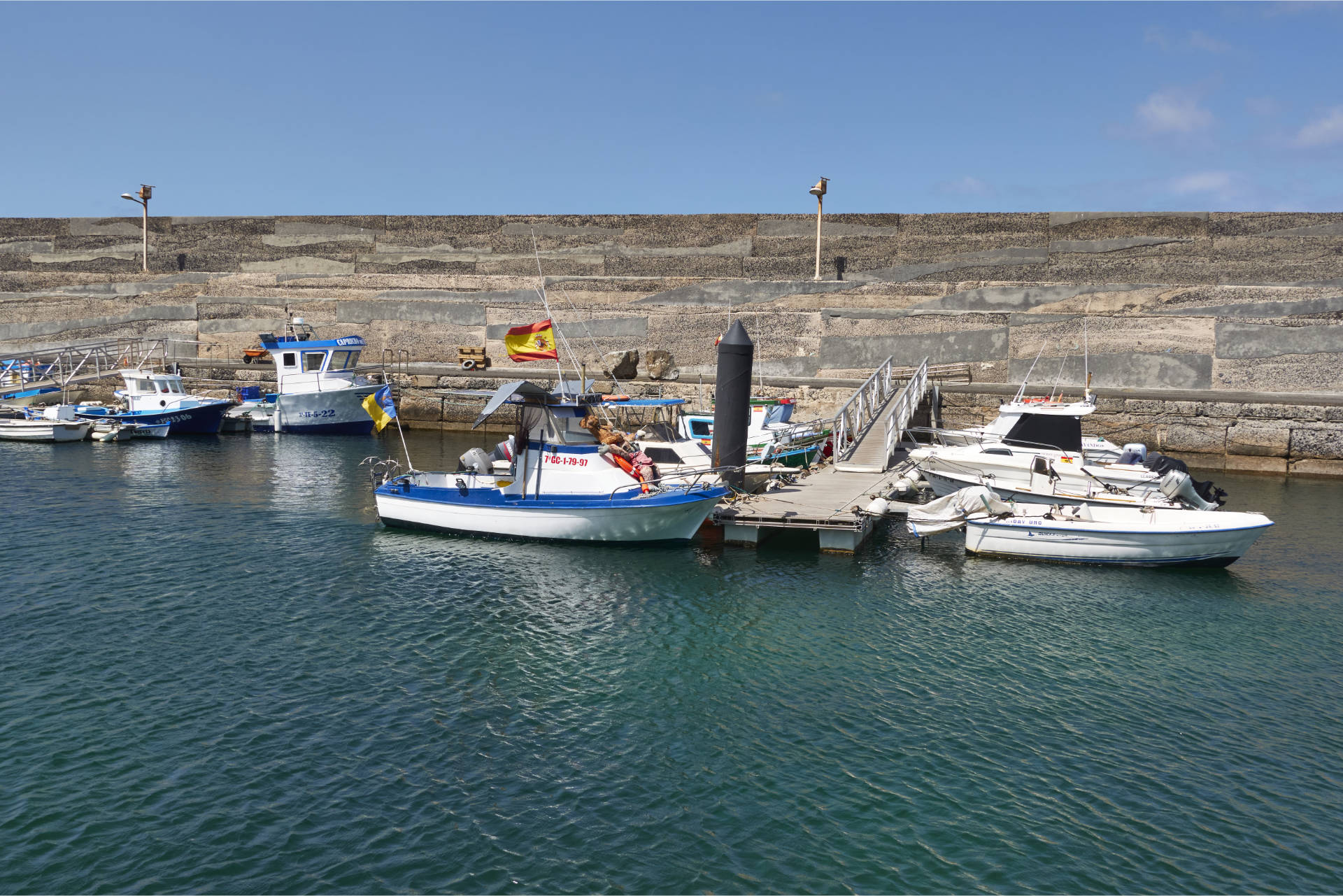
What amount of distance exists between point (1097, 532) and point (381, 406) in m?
11.7

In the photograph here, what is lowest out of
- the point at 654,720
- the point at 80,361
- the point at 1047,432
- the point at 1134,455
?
the point at 654,720

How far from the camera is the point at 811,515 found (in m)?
15.7

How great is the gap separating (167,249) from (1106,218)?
3587 centimetres

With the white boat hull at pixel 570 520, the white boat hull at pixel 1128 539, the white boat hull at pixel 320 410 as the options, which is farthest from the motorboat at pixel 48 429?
the white boat hull at pixel 1128 539

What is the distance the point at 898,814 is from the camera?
7473mm

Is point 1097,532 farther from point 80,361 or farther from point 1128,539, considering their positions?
point 80,361

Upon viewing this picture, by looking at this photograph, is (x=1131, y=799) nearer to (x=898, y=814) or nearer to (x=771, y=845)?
(x=898, y=814)

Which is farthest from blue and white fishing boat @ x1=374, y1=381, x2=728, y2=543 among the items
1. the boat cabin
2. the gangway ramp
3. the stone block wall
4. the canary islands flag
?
the stone block wall

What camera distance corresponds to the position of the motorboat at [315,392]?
31.1 meters

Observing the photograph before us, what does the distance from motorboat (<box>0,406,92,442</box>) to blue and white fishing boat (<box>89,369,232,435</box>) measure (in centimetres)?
84

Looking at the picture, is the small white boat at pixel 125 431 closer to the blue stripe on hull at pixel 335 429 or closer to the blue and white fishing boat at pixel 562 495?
the blue stripe on hull at pixel 335 429

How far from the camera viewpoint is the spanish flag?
623 inches

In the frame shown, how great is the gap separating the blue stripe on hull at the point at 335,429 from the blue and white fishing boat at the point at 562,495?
16.2 meters

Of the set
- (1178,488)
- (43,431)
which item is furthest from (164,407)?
(1178,488)
